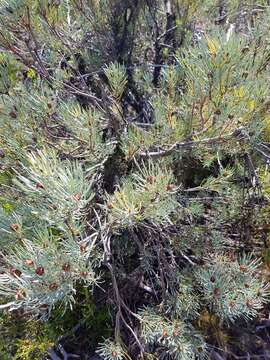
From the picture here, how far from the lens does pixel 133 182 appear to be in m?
1.45

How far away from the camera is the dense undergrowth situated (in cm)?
128

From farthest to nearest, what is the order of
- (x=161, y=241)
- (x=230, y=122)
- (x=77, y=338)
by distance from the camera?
(x=77, y=338) < (x=161, y=241) < (x=230, y=122)

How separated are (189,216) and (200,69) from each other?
543 millimetres

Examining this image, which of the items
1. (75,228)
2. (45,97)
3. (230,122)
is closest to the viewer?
(75,228)

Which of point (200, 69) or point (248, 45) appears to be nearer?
point (200, 69)

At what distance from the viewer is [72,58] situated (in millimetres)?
1770

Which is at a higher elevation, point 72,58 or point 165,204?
point 72,58

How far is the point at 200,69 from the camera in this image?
4.46ft

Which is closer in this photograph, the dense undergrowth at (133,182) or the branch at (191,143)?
the dense undergrowth at (133,182)

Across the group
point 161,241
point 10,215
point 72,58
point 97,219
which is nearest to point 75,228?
point 97,219

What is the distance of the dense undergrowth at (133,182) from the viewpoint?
128cm

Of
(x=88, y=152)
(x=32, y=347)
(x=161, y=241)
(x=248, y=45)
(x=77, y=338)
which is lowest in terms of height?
(x=77, y=338)

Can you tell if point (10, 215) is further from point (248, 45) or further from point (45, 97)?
point (248, 45)

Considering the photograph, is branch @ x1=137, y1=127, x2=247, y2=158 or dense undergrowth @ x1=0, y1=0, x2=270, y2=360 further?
branch @ x1=137, y1=127, x2=247, y2=158
